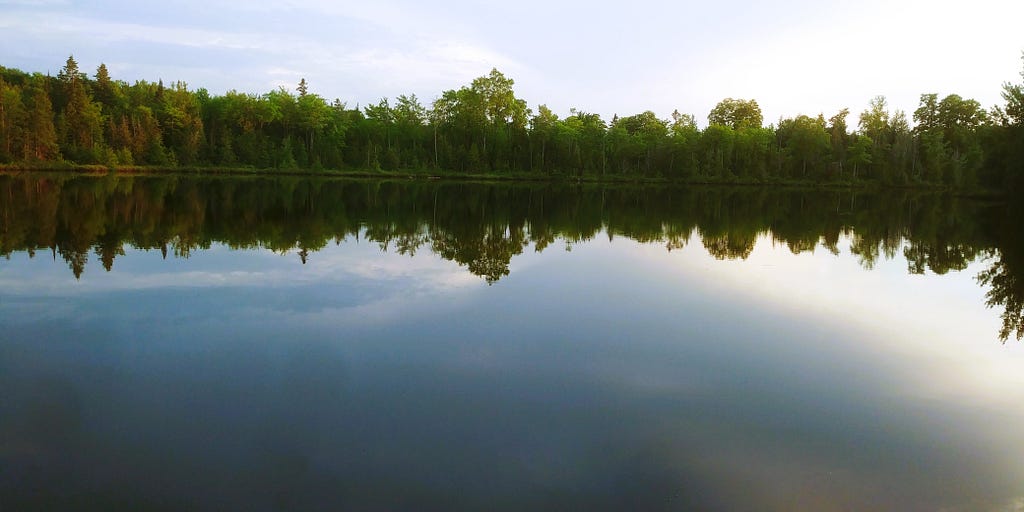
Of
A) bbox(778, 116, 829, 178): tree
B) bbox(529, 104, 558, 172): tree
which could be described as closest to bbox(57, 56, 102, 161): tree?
bbox(529, 104, 558, 172): tree

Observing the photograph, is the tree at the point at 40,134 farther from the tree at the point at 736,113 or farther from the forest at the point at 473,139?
the tree at the point at 736,113

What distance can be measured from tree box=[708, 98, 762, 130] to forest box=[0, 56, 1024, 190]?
25.1 ft

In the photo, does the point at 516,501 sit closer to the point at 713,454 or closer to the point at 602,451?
the point at 602,451

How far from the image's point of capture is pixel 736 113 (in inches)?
4486

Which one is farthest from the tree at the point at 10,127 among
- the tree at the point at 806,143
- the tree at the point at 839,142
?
the tree at the point at 839,142

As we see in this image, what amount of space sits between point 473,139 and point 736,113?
5414 cm

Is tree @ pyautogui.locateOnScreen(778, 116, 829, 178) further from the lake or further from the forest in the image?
the lake

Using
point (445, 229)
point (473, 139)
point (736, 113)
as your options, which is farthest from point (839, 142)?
point (445, 229)

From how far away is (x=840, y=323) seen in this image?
11609mm

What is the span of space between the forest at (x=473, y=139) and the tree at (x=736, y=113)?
7.66 metres

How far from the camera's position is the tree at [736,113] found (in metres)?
113

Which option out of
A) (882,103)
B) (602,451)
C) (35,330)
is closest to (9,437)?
(35,330)

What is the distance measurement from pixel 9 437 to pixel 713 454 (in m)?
6.63

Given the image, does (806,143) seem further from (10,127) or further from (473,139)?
(10,127)
